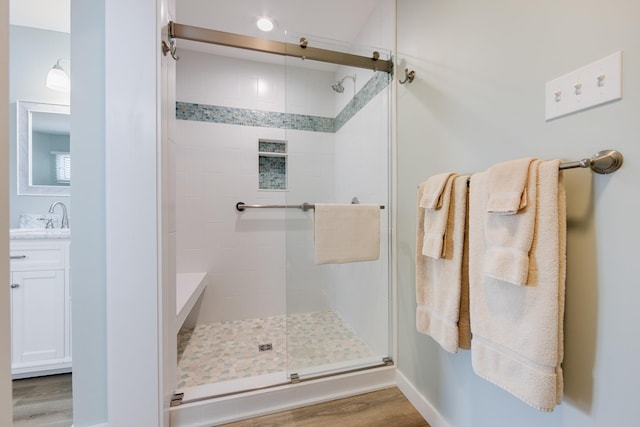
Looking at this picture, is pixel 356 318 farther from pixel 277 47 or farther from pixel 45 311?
pixel 45 311

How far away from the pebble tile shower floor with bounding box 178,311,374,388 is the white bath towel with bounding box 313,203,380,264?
45cm

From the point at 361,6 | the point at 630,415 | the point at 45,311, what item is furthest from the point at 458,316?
the point at 45,311

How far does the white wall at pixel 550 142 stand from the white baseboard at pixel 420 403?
1.4 inches

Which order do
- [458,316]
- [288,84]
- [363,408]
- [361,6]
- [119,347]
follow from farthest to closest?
[361,6]
[288,84]
[363,408]
[119,347]
[458,316]

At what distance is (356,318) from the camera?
1.79 metres

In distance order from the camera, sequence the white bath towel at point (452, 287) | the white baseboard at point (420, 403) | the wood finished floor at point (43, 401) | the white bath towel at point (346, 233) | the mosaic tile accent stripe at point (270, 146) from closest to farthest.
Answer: the white bath towel at point (452, 287), the white baseboard at point (420, 403), the wood finished floor at point (43, 401), the white bath towel at point (346, 233), the mosaic tile accent stripe at point (270, 146)

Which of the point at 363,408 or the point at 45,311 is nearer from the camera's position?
the point at 363,408

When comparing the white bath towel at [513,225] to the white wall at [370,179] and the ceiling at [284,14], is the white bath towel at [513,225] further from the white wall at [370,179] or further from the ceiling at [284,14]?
the ceiling at [284,14]

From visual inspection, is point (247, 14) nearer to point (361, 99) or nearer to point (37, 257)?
point (361, 99)

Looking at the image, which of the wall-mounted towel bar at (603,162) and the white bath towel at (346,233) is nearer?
the wall-mounted towel bar at (603,162)

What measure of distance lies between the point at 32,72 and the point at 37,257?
1378 mm

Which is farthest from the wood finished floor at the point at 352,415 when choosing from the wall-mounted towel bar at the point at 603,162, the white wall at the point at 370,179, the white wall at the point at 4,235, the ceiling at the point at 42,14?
the ceiling at the point at 42,14

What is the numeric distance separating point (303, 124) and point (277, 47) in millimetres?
429

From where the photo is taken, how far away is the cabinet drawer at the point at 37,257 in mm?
1606
